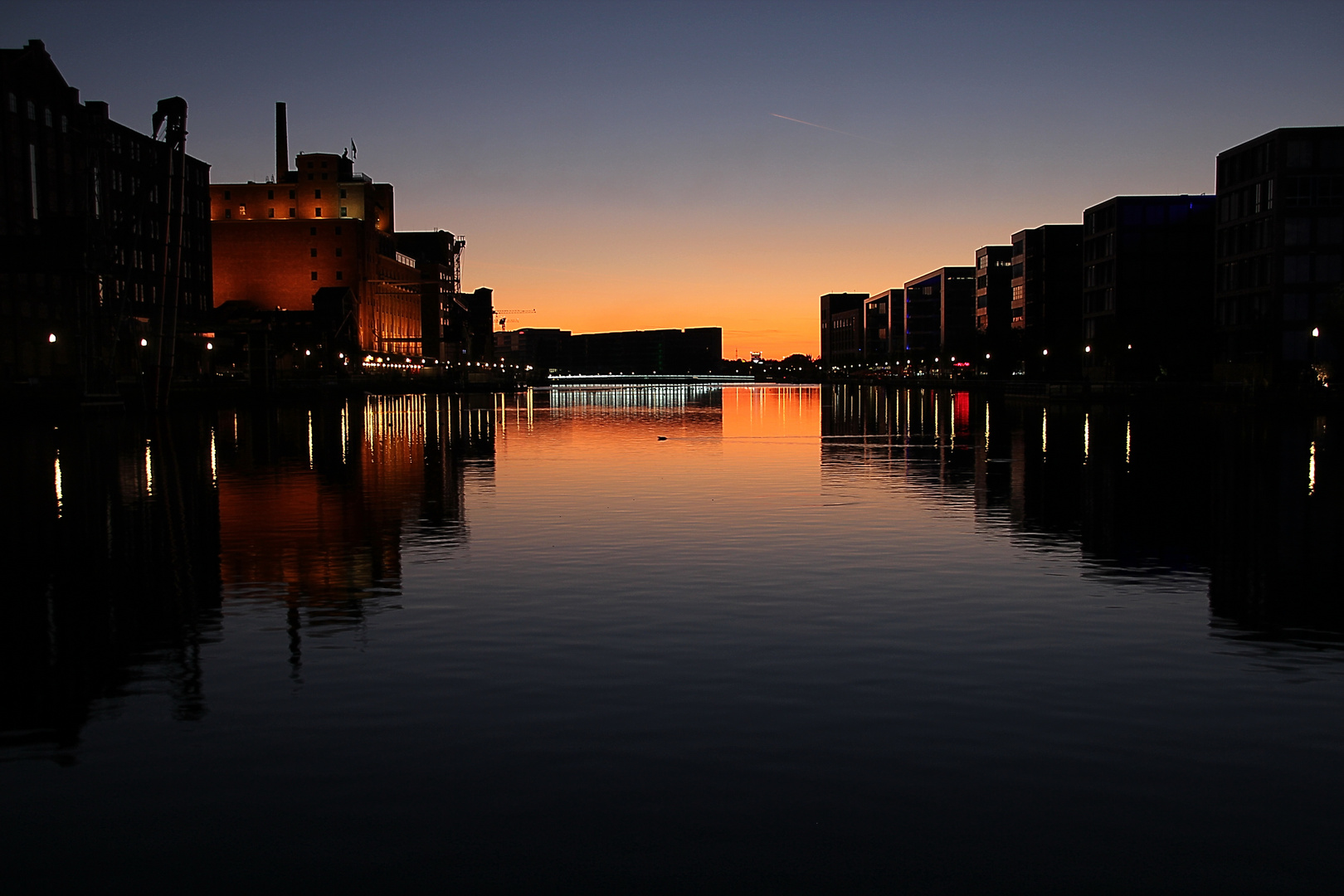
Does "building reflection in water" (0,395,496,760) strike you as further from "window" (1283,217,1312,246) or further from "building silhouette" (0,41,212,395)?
"window" (1283,217,1312,246)

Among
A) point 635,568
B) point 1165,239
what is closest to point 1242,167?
point 1165,239

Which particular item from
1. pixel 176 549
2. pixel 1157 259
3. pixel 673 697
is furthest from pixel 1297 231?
pixel 673 697

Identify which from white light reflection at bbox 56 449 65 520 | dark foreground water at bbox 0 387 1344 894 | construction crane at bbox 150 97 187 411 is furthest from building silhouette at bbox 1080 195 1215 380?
dark foreground water at bbox 0 387 1344 894

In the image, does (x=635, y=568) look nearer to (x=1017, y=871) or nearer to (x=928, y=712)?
(x=928, y=712)

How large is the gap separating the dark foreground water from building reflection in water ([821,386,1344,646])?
0.56 feet

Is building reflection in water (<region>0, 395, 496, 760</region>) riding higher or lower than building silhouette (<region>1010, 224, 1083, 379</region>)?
lower

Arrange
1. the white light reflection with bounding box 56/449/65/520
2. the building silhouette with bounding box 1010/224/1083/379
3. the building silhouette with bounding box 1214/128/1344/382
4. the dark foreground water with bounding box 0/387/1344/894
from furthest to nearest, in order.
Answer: the building silhouette with bounding box 1010/224/1083/379 → the building silhouette with bounding box 1214/128/1344/382 → the white light reflection with bounding box 56/449/65/520 → the dark foreground water with bounding box 0/387/1344/894

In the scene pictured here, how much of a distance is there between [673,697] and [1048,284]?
613 feet

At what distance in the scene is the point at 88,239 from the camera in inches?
2827

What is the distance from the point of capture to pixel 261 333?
10475 cm

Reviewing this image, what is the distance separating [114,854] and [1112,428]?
57.0 metres

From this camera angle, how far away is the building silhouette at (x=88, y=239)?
72.9 m

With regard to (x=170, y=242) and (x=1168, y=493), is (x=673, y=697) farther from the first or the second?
(x=170, y=242)

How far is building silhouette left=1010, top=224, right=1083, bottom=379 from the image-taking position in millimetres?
183875
